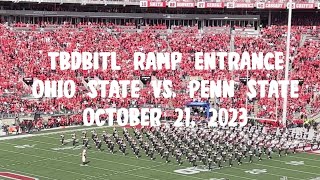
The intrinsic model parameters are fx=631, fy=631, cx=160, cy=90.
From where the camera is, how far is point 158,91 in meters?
40.6

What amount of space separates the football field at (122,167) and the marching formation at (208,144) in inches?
12.3

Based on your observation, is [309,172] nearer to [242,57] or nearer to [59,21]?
[242,57]

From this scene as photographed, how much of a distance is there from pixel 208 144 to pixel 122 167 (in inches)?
189

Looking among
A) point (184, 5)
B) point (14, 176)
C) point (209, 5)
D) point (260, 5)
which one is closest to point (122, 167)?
point (14, 176)

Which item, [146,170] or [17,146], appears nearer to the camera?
[146,170]

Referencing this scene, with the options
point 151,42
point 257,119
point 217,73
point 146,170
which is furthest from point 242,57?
point 146,170

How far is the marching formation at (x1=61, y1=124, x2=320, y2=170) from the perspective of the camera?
24.4 meters

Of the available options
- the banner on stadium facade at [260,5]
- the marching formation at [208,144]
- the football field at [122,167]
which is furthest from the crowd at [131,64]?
the football field at [122,167]

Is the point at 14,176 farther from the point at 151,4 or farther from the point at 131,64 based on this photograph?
the point at 151,4

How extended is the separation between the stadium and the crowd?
88mm

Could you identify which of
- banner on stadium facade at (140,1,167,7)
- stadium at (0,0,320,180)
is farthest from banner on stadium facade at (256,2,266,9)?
banner on stadium facade at (140,1,167,7)

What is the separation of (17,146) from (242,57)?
69.4 ft

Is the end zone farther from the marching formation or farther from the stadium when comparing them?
the marching formation

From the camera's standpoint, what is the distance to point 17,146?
1101 inches
